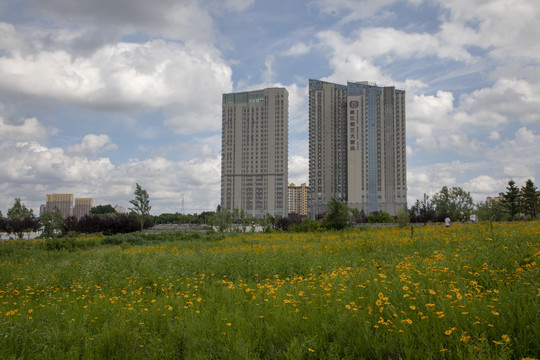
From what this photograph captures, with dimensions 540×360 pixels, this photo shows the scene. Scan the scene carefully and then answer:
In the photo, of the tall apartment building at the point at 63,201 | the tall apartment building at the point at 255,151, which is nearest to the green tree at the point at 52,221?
the tall apartment building at the point at 255,151

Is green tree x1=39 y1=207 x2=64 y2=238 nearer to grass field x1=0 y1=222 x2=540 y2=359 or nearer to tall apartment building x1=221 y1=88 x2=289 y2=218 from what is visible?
grass field x1=0 y1=222 x2=540 y2=359

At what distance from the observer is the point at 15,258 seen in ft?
53.5

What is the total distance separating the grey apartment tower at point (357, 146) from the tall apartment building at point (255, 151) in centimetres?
1713

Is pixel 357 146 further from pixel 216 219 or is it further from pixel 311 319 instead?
pixel 311 319

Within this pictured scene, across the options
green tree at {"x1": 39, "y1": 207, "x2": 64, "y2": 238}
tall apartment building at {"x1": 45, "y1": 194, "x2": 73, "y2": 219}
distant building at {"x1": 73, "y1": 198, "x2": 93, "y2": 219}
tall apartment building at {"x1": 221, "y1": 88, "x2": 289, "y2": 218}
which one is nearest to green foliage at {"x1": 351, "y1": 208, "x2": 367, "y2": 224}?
green tree at {"x1": 39, "y1": 207, "x2": 64, "y2": 238}

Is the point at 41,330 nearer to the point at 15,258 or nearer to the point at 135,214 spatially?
the point at 15,258

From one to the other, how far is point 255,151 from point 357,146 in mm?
43719

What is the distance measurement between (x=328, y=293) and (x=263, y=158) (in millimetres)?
136397

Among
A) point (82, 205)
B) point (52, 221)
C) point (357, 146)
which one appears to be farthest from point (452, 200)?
point (82, 205)

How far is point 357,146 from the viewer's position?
4542 inches

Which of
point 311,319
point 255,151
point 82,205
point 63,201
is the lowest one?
point 311,319

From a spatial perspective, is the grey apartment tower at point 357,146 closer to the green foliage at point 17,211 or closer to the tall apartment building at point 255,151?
the tall apartment building at point 255,151

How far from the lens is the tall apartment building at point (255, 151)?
13988cm

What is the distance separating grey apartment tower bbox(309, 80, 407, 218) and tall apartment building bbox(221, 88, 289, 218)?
17.1 meters
